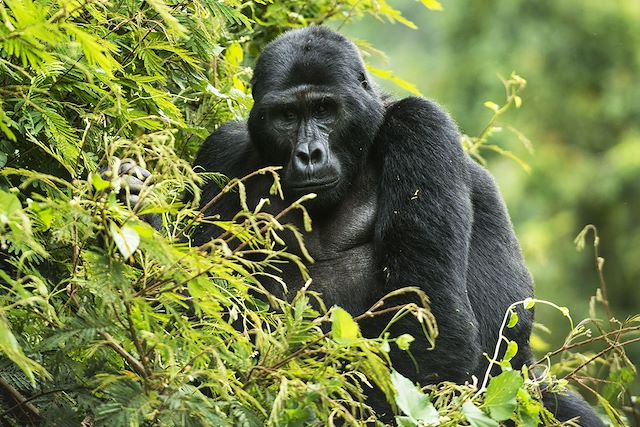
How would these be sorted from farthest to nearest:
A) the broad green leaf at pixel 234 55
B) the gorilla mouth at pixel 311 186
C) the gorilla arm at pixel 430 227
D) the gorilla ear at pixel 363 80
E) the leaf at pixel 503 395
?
the broad green leaf at pixel 234 55 < the gorilla ear at pixel 363 80 < the gorilla mouth at pixel 311 186 < the gorilla arm at pixel 430 227 < the leaf at pixel 503 395

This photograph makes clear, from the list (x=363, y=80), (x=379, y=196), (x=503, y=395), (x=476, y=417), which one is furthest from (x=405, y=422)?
(x=363, y=80)

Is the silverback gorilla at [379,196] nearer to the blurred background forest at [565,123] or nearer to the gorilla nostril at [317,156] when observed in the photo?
the gorilla nostril at [317,156]

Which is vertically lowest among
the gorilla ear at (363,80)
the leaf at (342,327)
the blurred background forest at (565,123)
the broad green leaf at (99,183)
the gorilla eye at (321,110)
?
the blurred background forest at (565,123)

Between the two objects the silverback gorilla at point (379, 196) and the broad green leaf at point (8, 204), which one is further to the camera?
the silverback gorilla at point (379, 196)

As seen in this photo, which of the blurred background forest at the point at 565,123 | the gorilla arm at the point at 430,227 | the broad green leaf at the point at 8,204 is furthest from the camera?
the blurred background forest at the point at 565,123

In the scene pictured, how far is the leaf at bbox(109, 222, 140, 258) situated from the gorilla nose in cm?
175

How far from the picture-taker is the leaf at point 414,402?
247 cm

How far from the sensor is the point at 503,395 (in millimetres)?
2596

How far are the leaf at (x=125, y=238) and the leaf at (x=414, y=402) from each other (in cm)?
72

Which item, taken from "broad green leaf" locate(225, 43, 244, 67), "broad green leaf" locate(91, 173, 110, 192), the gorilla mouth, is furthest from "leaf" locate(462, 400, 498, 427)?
"broad green leaf" locate(225, 43, 244, 67)

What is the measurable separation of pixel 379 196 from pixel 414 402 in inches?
64.6

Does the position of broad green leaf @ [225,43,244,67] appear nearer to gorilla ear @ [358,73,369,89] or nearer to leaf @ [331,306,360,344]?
gorilla ear @ [358,73,369,89]

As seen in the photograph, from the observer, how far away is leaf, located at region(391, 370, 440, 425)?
8.11ft

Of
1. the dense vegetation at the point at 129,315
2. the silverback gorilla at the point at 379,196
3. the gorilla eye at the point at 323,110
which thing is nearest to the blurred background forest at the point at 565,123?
the silverback gorilla at the point at 379,196
